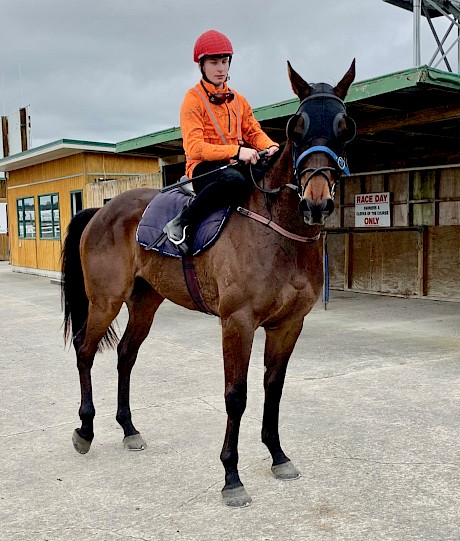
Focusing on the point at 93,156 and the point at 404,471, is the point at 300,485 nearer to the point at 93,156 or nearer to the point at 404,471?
the point at 404,471

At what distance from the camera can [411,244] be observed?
10352 millimetres

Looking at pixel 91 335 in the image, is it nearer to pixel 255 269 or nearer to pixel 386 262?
pixel 255 269

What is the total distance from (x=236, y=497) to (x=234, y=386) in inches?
21.8

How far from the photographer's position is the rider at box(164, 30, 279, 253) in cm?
299

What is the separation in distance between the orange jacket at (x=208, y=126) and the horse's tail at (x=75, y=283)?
1.34 metres

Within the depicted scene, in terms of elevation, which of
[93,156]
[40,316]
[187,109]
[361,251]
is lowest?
[40,316]

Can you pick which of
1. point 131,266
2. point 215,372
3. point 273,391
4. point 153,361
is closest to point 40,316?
point 153,361

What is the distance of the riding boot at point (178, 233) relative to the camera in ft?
10.5

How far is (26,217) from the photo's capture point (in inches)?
719

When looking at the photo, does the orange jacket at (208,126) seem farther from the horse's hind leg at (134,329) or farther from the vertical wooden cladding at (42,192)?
the vertical wooden cladding at (42,192)

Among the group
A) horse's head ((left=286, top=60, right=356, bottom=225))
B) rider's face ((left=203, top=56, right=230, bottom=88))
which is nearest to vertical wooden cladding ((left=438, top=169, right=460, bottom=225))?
rider's face ((left=203, top=56, right=230, bottom=88))

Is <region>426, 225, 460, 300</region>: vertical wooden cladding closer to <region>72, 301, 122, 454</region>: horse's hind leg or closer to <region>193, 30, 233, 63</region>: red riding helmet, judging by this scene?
<region>72, 301, 122, 454</region>: horse's hind leg

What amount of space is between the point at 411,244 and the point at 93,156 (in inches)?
339

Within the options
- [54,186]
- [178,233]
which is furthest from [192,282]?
[54,186]
